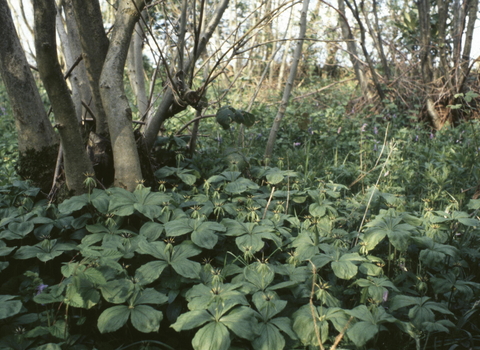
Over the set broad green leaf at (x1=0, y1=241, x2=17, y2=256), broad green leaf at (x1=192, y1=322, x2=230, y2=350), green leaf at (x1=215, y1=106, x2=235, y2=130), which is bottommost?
broad green leaf at (x1=192, y1=322, x2=230, y2=350)

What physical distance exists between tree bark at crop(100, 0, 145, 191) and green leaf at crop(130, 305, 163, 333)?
0.98 meters

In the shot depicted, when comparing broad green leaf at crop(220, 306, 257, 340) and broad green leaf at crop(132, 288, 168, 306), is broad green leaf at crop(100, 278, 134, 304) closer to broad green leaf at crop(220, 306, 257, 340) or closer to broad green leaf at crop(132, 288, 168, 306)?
broad green leaf at crop(132, 288, 168, 306)

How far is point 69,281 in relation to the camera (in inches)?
57.9

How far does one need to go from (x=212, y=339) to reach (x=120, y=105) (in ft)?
5.09

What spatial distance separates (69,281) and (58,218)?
59 cm

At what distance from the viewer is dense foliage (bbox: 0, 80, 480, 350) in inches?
54.9

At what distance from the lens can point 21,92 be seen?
2314 mm

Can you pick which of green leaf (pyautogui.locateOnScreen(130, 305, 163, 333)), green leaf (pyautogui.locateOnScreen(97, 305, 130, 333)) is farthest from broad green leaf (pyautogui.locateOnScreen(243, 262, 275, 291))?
green leaf (pyautogui.locateOnScreen(97, 305, 130, 333))

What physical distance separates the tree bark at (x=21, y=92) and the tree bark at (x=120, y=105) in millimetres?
475

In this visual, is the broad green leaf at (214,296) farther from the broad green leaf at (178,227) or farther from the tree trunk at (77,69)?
the tree trunk at (77,69)

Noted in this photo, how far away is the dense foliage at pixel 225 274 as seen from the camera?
140 cm

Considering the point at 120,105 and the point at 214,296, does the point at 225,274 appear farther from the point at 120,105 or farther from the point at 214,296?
the point at 120,105

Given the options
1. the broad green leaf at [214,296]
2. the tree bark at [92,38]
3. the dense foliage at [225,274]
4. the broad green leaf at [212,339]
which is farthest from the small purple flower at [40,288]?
the tree bark at [92,38]

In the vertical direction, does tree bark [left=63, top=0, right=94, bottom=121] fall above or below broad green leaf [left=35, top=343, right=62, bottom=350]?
above
